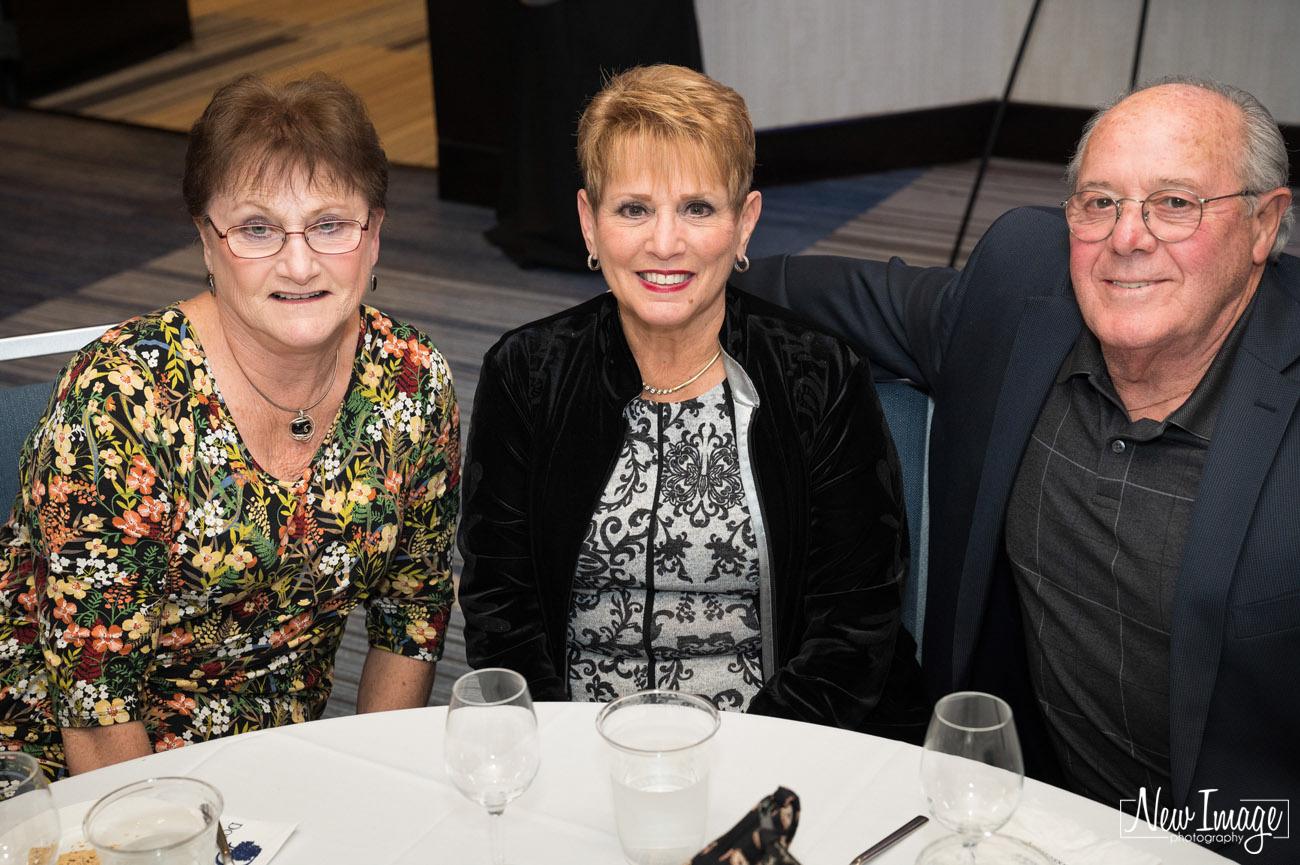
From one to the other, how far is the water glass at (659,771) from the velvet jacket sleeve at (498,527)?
2.40 feet

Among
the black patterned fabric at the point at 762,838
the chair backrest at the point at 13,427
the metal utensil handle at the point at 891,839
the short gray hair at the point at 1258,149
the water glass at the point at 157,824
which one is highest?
the short gray hair at the point at 1258,149

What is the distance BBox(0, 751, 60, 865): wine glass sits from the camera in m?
1.13

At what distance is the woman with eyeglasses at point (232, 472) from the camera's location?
5.56 ft

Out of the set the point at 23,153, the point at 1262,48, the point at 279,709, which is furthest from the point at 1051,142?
the point at 279,709

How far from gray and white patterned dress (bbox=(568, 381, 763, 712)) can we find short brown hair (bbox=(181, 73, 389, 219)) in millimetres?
560

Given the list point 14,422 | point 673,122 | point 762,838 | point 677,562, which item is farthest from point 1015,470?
point 14,422

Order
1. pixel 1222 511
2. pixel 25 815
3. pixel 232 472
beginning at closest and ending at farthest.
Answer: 1. pixel 25 815
2. pixel 1222 511
3. pixel 232 472

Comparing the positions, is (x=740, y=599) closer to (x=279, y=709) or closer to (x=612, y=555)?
(x=612, y=555)

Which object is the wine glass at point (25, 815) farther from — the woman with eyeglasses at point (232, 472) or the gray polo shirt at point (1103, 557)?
the gray polo shirt at point (1103, 557)

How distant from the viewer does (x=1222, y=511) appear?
1.68 m

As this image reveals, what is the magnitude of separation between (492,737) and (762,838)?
0.84 ft

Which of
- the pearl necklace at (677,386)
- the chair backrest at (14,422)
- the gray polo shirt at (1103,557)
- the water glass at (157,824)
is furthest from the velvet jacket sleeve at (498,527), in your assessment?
the water glass at (157,824)

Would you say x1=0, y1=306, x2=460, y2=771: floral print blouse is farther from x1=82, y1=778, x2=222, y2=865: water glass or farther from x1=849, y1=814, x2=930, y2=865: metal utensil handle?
x1=849, y1=814, x2=930, y2=865: metal utensil handle

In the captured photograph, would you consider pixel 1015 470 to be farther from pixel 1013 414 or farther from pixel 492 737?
pixel 492 737
